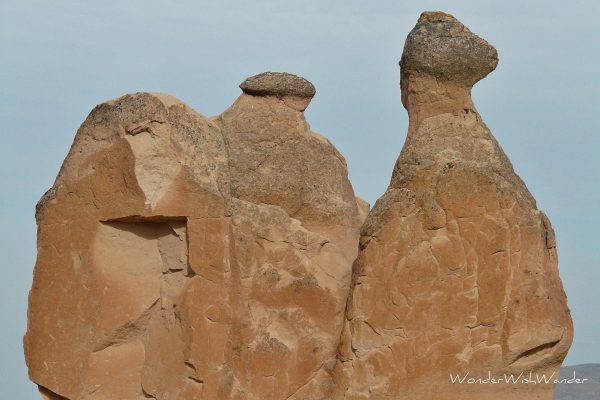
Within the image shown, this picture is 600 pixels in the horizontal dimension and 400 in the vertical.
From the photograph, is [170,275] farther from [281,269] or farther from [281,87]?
[281,87]

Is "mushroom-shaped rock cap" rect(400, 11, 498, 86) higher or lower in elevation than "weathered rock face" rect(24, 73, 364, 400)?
higher

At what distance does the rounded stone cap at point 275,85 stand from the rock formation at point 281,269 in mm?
651

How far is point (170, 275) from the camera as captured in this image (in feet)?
36.2

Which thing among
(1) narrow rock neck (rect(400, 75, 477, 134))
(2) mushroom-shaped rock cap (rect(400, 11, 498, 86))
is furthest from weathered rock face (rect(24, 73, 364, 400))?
(2) mushroom-shaped rock cap (rect(400, 11, 498, 86))

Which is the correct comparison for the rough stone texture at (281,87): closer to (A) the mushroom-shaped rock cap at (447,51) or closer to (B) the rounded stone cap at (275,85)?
(B) the rounded stone cap at (275,85)

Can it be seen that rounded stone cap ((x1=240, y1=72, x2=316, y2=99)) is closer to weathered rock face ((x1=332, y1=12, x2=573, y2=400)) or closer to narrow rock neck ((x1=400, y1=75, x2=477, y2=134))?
narrow rock neck ((x1=400, y1=75, x2=477, y2=134))

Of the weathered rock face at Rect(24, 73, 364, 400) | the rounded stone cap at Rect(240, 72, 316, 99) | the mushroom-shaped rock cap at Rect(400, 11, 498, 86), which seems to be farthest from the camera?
the rounded stone cap at Rect(240, 72, 316, 99)

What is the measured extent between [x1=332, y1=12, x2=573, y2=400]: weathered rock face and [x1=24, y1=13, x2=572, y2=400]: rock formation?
13 millimetres

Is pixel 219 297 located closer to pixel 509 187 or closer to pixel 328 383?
pixel 328 383

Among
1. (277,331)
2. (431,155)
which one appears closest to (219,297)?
(277,331)

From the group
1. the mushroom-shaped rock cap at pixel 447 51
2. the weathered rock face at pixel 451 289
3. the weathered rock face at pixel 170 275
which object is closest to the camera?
the weathered rock face at pixel 451 289

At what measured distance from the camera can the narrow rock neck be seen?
36.3 feet

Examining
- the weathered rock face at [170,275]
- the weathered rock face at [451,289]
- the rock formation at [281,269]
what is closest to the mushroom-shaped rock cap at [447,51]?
the rock formation at [281,269]

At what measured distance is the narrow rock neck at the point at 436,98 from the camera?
11.1 metres
